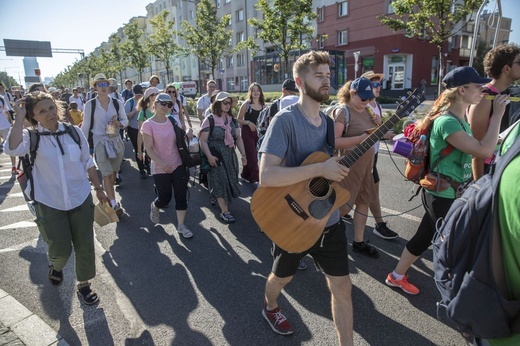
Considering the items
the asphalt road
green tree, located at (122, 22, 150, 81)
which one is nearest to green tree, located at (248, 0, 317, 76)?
the asphalt road

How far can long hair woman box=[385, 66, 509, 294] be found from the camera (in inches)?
99.0

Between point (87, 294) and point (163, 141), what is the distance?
2048 mm

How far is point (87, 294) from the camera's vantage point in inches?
124

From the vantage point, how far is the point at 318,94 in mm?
2178

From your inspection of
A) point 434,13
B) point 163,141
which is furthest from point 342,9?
point 163,141

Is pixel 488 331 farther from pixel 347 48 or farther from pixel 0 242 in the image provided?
pixel 347 48

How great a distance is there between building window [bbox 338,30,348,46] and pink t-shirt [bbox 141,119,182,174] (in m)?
32.1

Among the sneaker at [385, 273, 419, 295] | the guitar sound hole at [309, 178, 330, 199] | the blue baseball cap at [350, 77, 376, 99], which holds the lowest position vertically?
the sneaker at [385, 273, 419, 295]

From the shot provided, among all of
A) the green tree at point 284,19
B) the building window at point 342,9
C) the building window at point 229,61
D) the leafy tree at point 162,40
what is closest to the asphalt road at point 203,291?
the green tree at point 284,19

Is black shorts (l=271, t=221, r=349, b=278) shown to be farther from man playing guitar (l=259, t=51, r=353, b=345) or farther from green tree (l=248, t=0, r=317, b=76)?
green tree (l=248, t=0, r=317, b=76)

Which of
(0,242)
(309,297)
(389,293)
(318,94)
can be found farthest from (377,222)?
(0,242)

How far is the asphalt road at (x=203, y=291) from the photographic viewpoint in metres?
2.68

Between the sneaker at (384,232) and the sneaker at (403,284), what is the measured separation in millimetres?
1098

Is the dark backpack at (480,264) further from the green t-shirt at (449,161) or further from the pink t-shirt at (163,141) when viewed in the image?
the pink t-shirt at (163,141)
